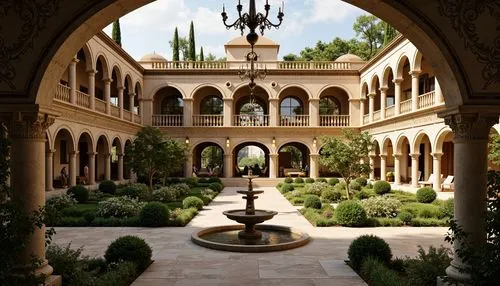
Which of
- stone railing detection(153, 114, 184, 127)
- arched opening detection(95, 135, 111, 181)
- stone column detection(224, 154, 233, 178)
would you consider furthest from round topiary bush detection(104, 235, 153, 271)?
stone railing detection(153, 114, 184, 127)

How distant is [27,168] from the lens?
19.4 ft

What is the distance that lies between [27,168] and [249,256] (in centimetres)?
519

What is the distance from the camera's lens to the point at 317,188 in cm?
2394

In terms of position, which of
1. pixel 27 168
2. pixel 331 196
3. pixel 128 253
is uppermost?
pixel 27 168

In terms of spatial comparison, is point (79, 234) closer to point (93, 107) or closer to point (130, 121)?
point (93, 107)

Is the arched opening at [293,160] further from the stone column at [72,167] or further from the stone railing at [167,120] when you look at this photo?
the stone column at [72,167]

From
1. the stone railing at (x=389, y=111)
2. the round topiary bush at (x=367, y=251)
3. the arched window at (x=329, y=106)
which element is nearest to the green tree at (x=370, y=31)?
the arched window at (x=329, y=106)

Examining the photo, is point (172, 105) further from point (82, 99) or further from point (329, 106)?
point (82, 99)

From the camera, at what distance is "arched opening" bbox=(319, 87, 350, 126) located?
33.4m

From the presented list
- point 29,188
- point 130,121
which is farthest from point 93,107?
point 29,188

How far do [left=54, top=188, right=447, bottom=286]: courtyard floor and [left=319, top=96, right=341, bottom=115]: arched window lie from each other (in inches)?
909

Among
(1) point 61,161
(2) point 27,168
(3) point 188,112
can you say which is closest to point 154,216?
(2) point 27,168

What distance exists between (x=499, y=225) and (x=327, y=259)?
4.59 meters

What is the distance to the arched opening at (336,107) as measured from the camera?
1314 inches
